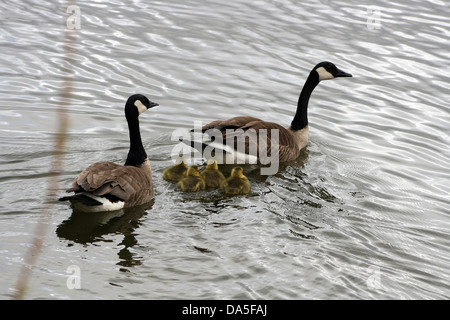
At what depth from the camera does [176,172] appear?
10.2 metres

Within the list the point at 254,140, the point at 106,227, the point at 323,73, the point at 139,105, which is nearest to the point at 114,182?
the point at 106,227

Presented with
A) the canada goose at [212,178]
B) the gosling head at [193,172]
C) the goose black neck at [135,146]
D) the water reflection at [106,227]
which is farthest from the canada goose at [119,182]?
the canada goose at [212,178]

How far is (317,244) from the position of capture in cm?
847

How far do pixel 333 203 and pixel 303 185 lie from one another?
80cm

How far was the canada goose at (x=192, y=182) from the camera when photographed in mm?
9719

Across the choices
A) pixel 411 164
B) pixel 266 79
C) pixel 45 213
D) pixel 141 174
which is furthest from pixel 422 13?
pixel 45 213

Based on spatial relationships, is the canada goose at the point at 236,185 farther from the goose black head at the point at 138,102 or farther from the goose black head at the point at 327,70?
the goose black head at the point at 327,70

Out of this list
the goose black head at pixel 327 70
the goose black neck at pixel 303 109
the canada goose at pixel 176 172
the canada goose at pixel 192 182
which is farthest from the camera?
the goose black head at pixel 327 70

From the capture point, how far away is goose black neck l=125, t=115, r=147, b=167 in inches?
388

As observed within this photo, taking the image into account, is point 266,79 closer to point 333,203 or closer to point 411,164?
point 411,164

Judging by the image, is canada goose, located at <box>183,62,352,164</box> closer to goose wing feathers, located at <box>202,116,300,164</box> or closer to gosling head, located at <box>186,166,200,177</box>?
goose wing feathers, located at <box>202,116,300,164</box>

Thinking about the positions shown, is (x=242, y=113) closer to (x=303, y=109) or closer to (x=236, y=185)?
(x=303, y=109)

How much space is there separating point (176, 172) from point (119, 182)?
4.67ft

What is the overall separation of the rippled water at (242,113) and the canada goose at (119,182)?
20 centimetres
